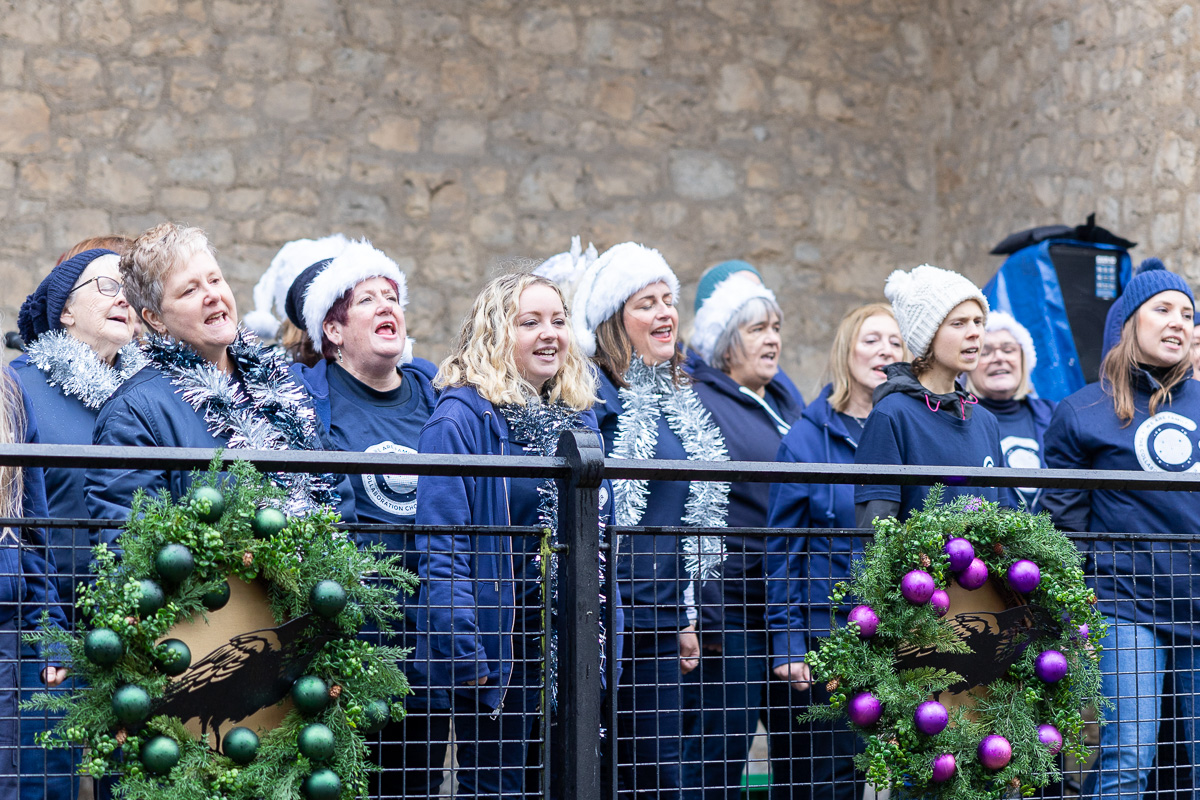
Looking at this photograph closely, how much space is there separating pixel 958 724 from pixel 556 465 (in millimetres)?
954

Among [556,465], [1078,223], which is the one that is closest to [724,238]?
[1078,223]

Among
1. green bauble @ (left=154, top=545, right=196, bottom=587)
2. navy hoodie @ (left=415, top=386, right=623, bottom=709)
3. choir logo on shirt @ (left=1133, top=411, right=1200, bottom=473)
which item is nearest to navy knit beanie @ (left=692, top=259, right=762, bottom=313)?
choir logo on shirt @ (left=1133, top=411, right=1200, bottom=473)

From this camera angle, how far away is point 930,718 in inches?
100

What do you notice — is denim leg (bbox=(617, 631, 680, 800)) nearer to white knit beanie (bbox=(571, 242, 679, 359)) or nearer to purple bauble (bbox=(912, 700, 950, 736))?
purple bauble (bbox=(912, 700, 950, 736))

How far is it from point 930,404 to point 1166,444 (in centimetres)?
79

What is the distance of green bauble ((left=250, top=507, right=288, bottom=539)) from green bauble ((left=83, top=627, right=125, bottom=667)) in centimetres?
29

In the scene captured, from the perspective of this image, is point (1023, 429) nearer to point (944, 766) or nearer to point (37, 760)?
point (944, 766)

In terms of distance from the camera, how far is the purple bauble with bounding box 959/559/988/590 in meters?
2.65

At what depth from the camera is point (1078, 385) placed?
5.91m

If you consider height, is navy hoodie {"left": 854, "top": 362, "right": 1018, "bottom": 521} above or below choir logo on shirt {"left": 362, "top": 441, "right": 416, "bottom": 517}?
above

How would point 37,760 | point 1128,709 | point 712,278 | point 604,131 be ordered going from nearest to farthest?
1. point 37,760
2. point 1128,709
3. point 712,278
4. point 604,131

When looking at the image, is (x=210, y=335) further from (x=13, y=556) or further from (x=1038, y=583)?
(x=1038, y=583)

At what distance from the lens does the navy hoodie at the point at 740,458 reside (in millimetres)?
3822

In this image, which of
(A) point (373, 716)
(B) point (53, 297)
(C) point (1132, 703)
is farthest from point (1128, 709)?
(B) point (53, 297)
